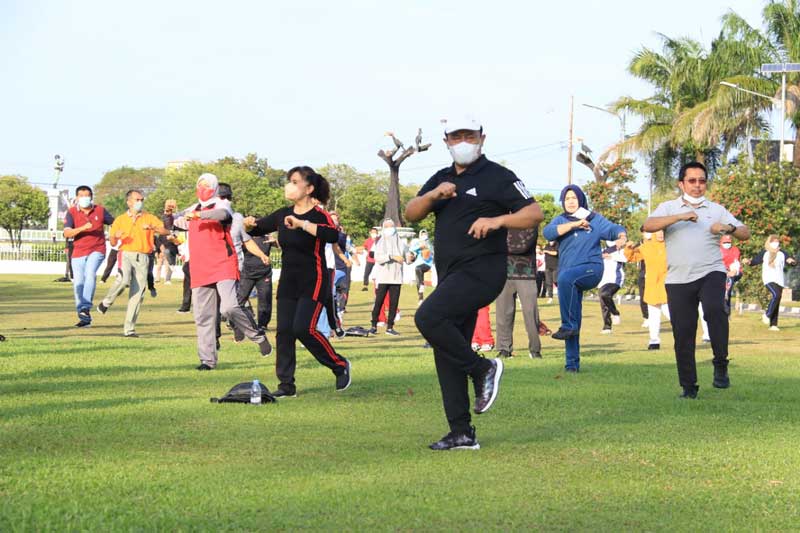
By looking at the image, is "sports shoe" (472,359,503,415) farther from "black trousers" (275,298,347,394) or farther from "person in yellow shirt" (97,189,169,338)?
"person in yellow shirt" (97,189,169,338)

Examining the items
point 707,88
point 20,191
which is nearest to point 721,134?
point 707,88

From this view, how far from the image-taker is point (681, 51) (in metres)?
57.8

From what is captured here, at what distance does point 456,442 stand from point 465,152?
1750mm

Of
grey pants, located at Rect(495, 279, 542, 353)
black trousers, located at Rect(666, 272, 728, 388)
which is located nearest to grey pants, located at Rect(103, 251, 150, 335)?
grey pants, located at Rect(495, 279, 542, 353)

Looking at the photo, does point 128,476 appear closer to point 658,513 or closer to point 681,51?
point 658,513

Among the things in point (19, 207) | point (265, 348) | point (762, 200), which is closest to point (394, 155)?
point (762, 200)

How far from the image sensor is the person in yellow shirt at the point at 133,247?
1805cm

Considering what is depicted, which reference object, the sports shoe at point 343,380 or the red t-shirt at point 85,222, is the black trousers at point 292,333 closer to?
the sports shoe at point 343,380

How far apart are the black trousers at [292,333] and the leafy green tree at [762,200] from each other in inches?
994

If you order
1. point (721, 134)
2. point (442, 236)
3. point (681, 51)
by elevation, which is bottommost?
point (442, 236)

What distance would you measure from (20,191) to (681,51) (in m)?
65.6

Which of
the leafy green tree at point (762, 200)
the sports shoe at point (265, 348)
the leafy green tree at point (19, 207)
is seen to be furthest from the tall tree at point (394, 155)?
the leafy green tree at point (19, 207)

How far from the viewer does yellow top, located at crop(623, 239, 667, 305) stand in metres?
18.1

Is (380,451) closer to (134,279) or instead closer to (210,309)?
(210,309)
